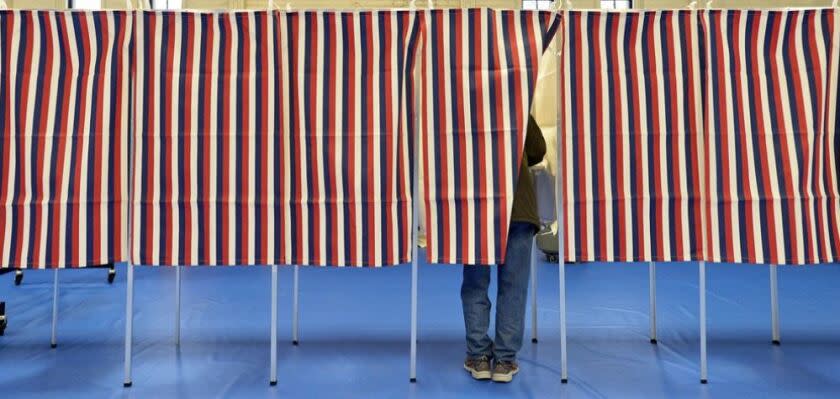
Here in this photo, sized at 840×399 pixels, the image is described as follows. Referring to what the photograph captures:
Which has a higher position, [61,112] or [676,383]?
[61,112]

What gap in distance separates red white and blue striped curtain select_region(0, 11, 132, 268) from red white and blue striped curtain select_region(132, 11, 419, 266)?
19cm

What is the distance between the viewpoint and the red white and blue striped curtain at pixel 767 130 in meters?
2.93

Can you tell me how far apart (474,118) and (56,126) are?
1.94m

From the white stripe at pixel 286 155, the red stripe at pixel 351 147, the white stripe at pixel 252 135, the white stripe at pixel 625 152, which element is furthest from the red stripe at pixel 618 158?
the white stripe at pixel 252 135

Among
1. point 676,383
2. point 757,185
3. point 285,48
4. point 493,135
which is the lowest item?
point 676,383

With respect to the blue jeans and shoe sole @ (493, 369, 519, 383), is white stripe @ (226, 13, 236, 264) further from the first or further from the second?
shoe sole @ (493, 369, 519, 383)

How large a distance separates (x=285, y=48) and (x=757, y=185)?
7.60ft

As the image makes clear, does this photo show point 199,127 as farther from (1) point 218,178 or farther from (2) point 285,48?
(2) point 285,48

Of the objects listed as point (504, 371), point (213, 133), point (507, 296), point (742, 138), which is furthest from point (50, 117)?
point (742, 138)

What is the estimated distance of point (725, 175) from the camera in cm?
293

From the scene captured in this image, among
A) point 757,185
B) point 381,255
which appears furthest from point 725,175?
point 381,255

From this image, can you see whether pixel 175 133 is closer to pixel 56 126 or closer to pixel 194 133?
pixel 194 133

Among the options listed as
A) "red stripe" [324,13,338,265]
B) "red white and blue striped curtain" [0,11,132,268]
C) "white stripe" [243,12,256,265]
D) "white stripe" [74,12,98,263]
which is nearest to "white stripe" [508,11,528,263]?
"red stripe" [324,13,338,265]

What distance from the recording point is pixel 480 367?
2.92 metres
